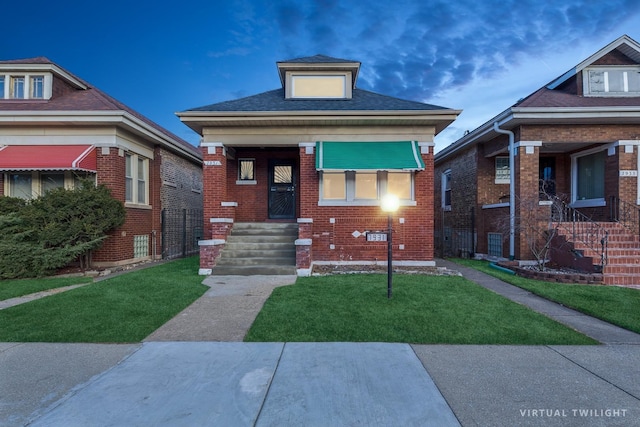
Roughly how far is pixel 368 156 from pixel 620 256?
7.24 meters

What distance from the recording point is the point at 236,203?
11.8 metres

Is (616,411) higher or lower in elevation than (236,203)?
lower

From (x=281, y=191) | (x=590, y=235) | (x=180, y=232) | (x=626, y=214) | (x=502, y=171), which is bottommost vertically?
(x=180, y=232)

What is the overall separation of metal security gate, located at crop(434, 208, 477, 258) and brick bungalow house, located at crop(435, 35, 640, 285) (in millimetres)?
217

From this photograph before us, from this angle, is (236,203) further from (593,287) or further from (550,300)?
(593,287)

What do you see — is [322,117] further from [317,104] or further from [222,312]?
[222,312]

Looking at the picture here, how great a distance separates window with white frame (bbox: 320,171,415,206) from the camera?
10.4 meters

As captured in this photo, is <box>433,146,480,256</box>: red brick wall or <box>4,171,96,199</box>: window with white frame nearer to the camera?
<box>4,171,96,199</box>: window with white frame

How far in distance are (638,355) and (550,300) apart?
2.78m

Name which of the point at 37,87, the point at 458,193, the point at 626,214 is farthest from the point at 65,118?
the point at 626,214

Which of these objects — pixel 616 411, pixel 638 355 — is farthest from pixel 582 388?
pixel 638 355

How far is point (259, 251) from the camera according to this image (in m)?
10.1

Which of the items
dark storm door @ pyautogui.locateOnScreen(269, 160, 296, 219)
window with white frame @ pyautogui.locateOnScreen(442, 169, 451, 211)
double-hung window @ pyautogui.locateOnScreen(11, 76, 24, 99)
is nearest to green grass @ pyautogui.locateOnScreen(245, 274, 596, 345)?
dark storm door @ pyautogui.locateOnScreen(269, 160, 296, 219)

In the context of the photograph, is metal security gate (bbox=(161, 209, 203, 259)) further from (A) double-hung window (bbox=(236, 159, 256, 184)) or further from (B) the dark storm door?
(B) the dark storm door
